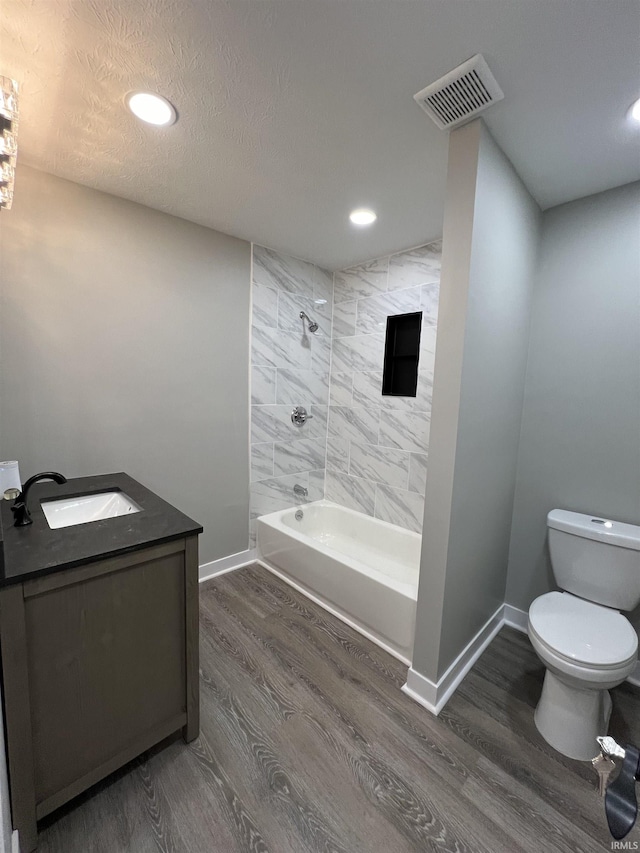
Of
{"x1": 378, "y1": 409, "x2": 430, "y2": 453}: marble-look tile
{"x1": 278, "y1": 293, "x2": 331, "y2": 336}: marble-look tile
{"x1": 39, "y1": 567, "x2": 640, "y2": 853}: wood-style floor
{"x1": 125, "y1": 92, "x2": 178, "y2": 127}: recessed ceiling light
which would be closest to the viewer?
{"x1": 39, "y1": 567, "x2": 640, "y2": 853}: wood-style floor

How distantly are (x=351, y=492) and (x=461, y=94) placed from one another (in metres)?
2.60

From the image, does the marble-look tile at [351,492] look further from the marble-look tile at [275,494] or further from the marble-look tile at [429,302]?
the marble-look tile at [429,302]

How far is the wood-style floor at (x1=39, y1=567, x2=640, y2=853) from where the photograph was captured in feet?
3.64

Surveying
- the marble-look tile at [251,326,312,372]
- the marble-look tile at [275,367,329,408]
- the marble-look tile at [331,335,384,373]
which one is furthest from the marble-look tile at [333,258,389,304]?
the marble-look tile at [275,367,329,408]

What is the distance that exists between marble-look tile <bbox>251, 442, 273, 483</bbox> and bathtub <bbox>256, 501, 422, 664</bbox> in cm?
34

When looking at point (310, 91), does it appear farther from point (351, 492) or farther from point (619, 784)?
point (351, 492)

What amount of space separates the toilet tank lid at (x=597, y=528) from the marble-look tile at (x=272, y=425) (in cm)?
191

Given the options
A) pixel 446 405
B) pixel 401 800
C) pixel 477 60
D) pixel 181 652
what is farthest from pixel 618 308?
pixel 181 652

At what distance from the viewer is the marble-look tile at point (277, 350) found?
2.67 m

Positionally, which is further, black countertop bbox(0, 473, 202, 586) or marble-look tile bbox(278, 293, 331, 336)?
marble-look tile bbox(278, 293, 331, 336)

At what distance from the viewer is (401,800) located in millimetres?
1214

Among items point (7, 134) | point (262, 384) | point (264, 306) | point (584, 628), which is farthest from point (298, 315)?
point (584, 628)

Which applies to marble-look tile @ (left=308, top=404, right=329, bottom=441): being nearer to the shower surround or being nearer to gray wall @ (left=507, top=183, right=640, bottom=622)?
the shower surround

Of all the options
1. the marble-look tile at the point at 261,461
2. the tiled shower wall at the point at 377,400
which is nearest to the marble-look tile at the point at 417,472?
the tiled shower wall at the point at 377,400
